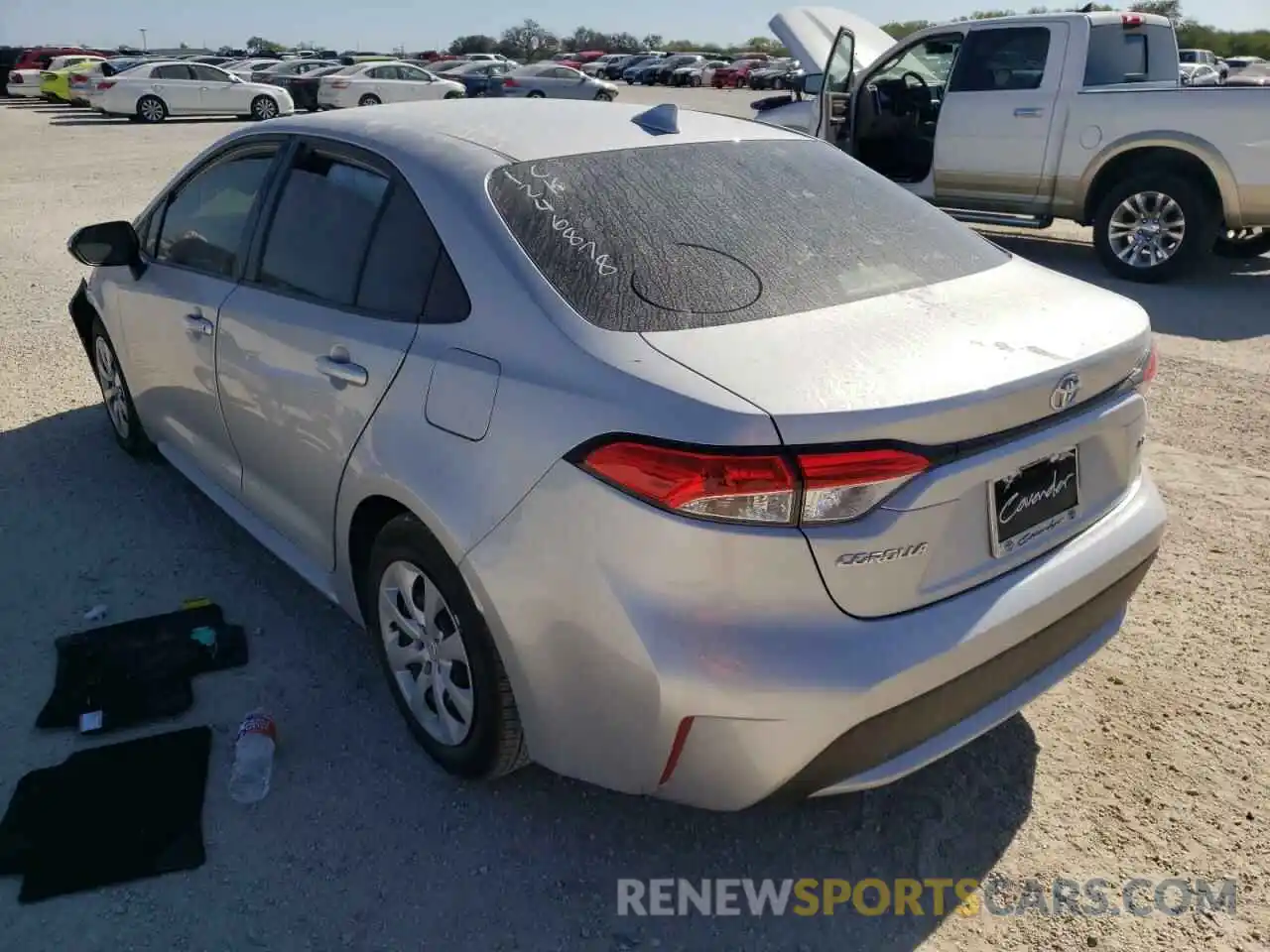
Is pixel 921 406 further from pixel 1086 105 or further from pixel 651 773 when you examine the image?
pixel 1086 105

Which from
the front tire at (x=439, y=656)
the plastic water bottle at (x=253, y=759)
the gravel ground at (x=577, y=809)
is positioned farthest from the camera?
the plastic water bottle at (x=253, y=759)

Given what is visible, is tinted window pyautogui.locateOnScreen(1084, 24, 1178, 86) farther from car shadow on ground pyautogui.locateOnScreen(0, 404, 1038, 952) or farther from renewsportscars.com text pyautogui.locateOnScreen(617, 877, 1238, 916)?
renewsportscars.com text pyautogui.locateOnScreen(617, 877, 1238, 916)

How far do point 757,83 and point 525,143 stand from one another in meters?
47.7

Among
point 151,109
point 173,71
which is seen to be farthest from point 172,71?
point 151,109

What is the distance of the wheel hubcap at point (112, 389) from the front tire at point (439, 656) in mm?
2401

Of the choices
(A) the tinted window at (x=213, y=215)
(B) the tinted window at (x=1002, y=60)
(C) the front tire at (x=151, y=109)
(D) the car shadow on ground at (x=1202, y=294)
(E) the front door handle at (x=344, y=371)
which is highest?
(B) the tinted window at (x=1002, y=60)

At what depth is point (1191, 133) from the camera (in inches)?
303

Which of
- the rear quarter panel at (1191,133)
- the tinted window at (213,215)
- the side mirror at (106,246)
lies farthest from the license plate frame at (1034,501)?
the rear quarter panel at (1191,133)

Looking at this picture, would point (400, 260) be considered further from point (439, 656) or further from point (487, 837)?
point (487, 837)

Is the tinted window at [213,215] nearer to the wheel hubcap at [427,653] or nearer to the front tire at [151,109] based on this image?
the wheel hubcap at [427,653]

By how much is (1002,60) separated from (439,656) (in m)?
8.18

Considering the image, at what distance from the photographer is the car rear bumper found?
197 centimetres

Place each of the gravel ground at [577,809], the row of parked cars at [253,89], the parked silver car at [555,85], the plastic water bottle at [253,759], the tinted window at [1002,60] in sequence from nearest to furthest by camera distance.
Answer: the gravel ground at [577,809], the plastic water bottle at [253,759], the tinted window at [1002,60], the row of parked cars at [253,89], the parked silver car at [555,85]

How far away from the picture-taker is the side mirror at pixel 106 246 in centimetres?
399
